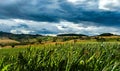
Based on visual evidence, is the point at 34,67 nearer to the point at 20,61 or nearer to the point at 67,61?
the point at 20,61

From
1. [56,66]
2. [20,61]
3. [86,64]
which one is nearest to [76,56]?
[86,64]

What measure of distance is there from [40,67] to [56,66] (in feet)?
1.27

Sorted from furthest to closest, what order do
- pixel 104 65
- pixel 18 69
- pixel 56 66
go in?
1. pixel 104 65
2. pixel 56 66
3. pixel 18 69

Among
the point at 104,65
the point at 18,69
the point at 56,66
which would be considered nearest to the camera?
the point at 18,69

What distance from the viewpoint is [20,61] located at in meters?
7.75

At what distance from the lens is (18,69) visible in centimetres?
731

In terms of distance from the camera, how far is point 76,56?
887cm

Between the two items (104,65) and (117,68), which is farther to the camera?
(104,65)

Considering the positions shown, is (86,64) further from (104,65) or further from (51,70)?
(51,70)

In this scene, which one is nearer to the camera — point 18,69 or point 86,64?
point 18,69

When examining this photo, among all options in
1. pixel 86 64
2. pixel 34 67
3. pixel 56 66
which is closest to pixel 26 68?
pixel 34 67

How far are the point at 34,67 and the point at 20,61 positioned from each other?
359 mm

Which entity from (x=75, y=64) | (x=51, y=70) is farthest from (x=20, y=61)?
(x=75, y=64)

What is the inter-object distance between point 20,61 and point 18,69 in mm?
460
